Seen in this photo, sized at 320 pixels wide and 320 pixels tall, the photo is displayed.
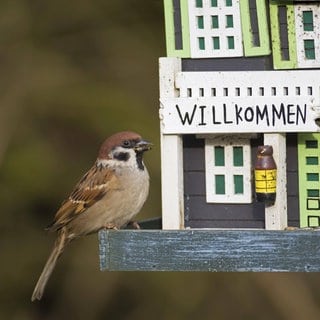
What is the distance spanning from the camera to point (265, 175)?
7289 mm

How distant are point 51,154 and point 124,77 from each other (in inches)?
24.9

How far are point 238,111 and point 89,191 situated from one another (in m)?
0.84

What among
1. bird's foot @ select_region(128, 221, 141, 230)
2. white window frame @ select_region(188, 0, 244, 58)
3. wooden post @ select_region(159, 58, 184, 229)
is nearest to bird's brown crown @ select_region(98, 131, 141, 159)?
bird's foot @ select_region(128, 221, 141, 230)

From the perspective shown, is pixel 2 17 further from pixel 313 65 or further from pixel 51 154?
pixel 313 65

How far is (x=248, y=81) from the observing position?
7.37 metres

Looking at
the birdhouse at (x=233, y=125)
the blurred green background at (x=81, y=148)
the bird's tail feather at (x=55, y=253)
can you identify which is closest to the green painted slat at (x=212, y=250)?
the birdhouse at (x=233, y=125)

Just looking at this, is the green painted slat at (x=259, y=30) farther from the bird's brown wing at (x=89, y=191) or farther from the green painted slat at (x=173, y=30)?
the bird's brown wing at (x=89, y=191)

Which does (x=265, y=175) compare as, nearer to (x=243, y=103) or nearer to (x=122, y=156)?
(x=243, y=103)

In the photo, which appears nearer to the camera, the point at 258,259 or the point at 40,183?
the point at 258,259

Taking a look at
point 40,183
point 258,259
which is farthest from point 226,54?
Result: point 40,183

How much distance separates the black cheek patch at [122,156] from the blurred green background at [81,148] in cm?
231

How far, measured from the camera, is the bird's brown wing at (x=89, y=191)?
7828 mm

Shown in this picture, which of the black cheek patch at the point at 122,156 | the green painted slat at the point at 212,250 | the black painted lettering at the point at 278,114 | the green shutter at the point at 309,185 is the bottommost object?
the green painted slat at the point at 212,250

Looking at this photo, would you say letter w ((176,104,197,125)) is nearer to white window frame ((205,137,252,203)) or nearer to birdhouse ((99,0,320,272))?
birdhouse ((99,0,320,272))
